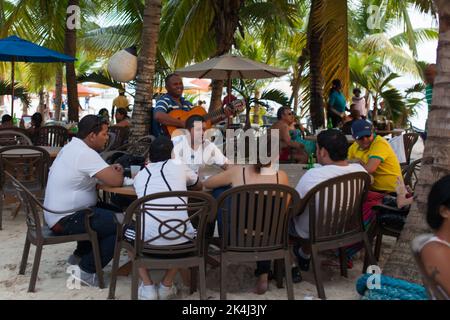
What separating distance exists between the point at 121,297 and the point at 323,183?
166 centimetres

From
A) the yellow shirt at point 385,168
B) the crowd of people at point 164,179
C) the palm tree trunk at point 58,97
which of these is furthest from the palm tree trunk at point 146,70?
the palm tree trunk at point 58,97

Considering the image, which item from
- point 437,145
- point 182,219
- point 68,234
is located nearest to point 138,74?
point 68,234

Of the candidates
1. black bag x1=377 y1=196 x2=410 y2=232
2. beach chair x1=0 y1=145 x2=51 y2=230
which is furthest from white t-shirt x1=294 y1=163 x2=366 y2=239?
beach chair x1=0 y1=145 x2=51 y2=230

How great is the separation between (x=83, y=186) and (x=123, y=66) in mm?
3688

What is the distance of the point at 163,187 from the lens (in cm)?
354

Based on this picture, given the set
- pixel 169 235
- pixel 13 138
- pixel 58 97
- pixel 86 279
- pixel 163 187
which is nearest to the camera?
pixel 169 235

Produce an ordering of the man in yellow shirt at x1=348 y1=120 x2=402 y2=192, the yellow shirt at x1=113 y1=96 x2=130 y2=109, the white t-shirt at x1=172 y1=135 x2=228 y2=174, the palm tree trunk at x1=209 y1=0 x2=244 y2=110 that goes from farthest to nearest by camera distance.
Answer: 1. the yellow shirt at x1=113 y1=96 x2=130 y2=109
2. the palm tree trunk at x1=209 y1=0 x2=244 y2=110
3. the white t-shirt at x1=172 y1=135 x2=228 y2=174
4. the man in yellow shirt at x1=348 y1=120 x2=402 y2=192

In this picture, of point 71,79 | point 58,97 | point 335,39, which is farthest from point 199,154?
point 58,97

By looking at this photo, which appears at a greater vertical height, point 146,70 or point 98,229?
point 146,70

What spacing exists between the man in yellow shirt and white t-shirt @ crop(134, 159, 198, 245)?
1.81 m

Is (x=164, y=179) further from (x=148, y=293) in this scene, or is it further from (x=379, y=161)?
(x=379, y=161)

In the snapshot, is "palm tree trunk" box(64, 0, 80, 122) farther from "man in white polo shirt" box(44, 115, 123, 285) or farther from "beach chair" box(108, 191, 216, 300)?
"beach chair" box(108, 191, 216, 300)

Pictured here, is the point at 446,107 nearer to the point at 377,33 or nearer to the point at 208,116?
the point at 208,116

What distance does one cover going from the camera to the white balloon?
24.0ft
